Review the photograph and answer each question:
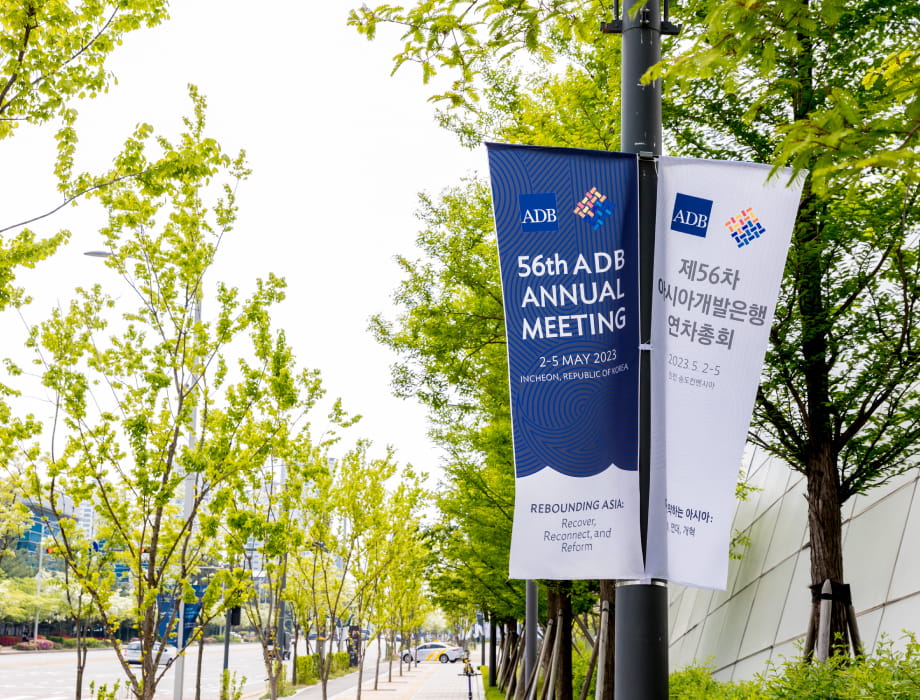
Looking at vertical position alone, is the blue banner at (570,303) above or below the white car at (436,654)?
above

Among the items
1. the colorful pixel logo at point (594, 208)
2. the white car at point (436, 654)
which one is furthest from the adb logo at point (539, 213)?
the white car at point (436, 654)

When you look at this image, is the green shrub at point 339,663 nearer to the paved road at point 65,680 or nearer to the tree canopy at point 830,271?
the paved road at point 65,680

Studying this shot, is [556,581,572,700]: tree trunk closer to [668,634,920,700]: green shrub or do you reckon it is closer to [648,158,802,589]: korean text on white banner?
[668,634,920,700]: green shrub

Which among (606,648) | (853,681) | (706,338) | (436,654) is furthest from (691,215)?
(436,654)

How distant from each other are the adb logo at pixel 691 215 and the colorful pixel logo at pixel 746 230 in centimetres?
12

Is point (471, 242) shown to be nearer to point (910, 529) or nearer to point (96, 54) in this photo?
point (96, 54)

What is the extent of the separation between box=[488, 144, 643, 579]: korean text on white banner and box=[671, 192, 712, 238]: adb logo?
0.20m

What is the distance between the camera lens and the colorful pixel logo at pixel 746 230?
4.24m

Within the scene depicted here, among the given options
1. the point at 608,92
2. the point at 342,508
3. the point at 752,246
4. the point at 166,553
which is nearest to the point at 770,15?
the point at 752,246

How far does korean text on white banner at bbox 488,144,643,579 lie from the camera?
4.07 m

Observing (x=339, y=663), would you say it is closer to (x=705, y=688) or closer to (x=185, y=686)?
(x=185, y=686)

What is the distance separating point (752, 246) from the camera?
4238mm

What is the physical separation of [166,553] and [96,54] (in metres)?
4.27

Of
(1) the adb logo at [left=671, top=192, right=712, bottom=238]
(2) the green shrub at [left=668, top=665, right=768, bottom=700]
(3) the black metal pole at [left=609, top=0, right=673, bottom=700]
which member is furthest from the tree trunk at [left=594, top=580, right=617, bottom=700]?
(1) the adb logo at [left=671, top=192, right=712, bottom=238]
